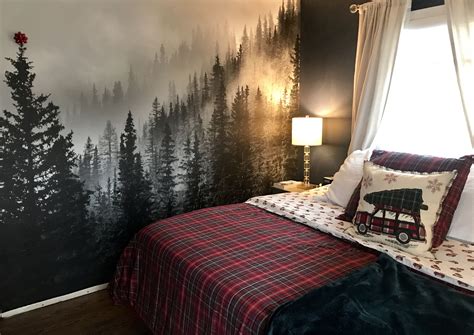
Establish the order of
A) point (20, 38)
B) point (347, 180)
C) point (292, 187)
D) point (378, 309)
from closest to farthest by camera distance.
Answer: point (378, 309), point (20, 38), point (347, 180), point (292, 187)

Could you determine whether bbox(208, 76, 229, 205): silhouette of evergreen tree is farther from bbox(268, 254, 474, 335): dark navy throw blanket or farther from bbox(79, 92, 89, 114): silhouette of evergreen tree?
bbox(268, 254, 474, 335): dark navy throw blanket

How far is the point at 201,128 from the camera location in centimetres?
301

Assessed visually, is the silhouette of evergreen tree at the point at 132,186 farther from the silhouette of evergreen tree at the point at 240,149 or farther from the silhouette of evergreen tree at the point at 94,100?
the silhouette of evergreen tree at the point at 240,149

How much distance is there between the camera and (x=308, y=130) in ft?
10.2

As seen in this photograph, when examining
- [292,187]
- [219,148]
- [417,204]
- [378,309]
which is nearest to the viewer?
[378,309]

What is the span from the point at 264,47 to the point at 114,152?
1671 mm

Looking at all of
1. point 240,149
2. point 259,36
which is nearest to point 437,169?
point 240,149

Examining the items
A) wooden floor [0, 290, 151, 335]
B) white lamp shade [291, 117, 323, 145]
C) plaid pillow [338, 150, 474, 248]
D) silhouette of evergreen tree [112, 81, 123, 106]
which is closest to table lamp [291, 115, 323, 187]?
white lamp shade [291, 117, 323, 145]

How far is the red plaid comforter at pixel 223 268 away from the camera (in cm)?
137

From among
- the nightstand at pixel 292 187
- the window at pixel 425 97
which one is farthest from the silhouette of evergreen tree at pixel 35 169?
the window at pixel 425 97

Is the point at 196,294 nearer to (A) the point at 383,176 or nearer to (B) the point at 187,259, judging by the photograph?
(B) the point at 187,259

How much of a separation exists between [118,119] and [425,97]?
7.40 feet

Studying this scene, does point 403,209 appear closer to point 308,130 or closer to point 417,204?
point 417,204

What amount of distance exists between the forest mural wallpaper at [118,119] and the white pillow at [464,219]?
186cm
